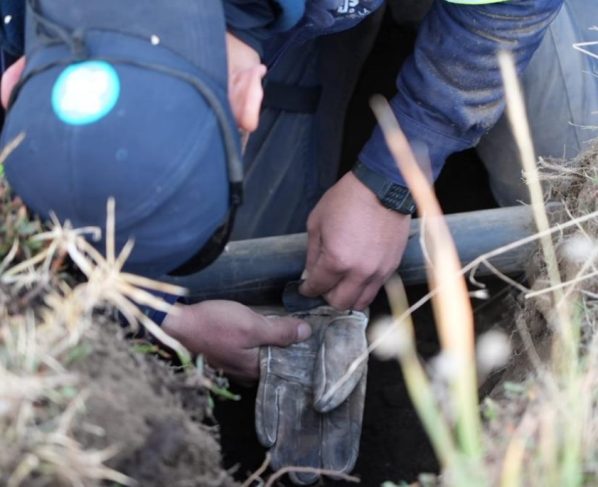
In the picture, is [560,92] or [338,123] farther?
[338,123]

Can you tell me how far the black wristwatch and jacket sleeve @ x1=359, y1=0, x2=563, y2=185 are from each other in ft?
0.04

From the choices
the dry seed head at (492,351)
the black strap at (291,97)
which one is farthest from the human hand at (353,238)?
the black strap at (291,97)

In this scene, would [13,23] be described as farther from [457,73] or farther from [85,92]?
[457,73]

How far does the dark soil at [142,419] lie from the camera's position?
90 centimetres

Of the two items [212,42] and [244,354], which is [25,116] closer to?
[212,42]

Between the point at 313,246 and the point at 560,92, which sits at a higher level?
the point at 560,92

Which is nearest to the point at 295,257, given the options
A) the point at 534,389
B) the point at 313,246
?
the point at 313,246

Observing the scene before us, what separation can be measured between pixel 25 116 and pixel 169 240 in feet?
0.76

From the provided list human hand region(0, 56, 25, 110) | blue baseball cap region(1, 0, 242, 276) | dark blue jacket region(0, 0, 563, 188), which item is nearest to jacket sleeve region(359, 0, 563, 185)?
dark blue jacket region(0, 0, 563, 188)

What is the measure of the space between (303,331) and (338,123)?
0.68 metres

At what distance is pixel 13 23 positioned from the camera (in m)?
1.32

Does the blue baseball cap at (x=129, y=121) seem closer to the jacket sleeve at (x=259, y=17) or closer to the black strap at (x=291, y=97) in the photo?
the jacket sleeve at (x=259, y=17)

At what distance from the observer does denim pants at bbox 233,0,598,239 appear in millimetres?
1995

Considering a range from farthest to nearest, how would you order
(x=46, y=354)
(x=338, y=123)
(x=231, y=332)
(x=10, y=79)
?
(x=338, y=123) < (x=231, y=332) < (x=10, y=79) < (x=46, y=354)
